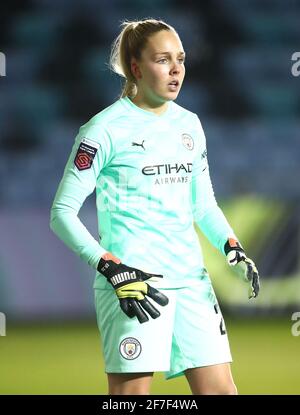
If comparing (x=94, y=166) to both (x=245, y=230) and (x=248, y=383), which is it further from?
(x=245, y=230)

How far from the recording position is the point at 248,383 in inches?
239

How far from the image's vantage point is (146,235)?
352 centimetres

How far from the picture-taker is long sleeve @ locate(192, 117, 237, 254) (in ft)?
12.1

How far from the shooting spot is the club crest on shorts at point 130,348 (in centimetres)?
344

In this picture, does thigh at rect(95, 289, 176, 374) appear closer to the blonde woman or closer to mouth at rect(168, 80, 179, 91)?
the blonde woman

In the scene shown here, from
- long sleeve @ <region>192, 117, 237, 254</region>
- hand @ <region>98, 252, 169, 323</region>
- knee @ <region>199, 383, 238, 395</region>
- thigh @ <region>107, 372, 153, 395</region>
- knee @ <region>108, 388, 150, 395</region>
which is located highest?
long sleeve @ <region>192, 117, 237, 254</region>

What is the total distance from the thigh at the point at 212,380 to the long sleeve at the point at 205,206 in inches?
15.9

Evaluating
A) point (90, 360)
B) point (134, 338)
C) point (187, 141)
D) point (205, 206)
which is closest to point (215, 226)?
point (205, 206)

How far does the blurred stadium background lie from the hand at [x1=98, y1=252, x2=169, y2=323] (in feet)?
12.1

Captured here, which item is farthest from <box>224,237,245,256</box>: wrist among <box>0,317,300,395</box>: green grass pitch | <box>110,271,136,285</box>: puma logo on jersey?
<box>0,317,300,395</box>: green grass pitch

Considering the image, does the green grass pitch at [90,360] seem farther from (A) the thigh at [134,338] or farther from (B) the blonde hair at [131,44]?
(B) the blonde hair at [131,44]

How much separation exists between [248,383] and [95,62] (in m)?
5.21

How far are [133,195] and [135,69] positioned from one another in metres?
0.43
